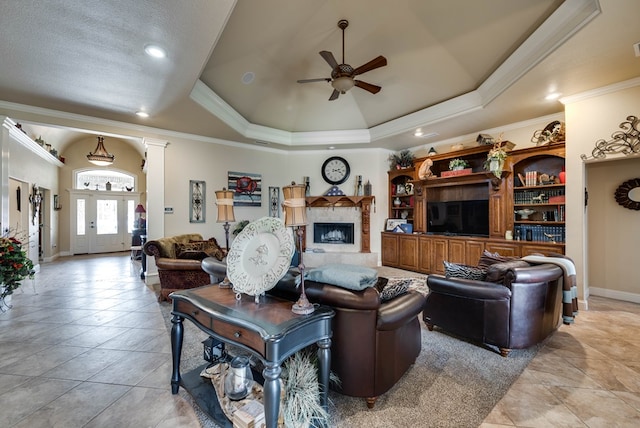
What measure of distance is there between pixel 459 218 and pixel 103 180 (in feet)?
37.0

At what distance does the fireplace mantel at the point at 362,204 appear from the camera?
21.4 feet

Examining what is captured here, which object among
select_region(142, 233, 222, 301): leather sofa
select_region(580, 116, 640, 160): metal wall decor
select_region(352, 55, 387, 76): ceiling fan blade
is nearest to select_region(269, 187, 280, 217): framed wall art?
select_region(142, 233, 222, 301): leather sofa

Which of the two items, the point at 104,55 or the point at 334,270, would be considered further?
the point at 104,55

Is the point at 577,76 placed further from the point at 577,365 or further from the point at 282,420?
the point at 282,420

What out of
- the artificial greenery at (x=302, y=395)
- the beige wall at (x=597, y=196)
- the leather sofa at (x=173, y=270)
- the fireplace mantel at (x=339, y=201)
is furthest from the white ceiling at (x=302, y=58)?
the artificial greenery at (x=302, y=395)

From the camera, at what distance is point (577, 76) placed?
3266 mm

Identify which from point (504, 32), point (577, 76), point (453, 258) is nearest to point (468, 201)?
point (453, 258)

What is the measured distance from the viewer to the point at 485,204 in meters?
5.20

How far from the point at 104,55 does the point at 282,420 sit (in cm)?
358

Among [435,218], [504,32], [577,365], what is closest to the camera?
[577,365]

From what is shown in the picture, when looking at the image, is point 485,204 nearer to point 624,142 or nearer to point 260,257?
point 624,142

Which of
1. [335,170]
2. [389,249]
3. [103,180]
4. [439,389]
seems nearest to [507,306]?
[439,389]

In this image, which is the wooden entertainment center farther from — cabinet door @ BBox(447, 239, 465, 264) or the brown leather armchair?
the brown leather armchair

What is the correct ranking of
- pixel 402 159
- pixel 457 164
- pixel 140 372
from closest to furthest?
pixel 140 372, pixel 457 164, pixel 402 159
